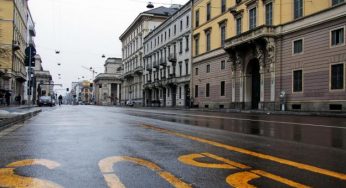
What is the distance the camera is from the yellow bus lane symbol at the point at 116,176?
4.73 m

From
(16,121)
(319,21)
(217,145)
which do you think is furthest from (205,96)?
(217,145)

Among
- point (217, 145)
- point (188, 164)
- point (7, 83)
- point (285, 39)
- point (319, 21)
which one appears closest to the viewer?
point (188, 164)

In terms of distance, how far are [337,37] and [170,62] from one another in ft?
129

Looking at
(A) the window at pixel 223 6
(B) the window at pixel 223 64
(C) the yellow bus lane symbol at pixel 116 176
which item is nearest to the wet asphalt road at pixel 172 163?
(C) the yellow bus lane symbol at pixel 116 176

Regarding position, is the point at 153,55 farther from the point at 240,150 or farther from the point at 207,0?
the point at 240,150

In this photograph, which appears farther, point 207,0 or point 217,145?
point 207,0

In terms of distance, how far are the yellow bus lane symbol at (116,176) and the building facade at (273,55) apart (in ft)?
81.9

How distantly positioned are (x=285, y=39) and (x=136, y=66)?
6193cm

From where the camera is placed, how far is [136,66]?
94.2 meters

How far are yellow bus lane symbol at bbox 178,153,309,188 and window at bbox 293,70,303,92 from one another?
27.6 meters

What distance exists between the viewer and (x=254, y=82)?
40.9 meters

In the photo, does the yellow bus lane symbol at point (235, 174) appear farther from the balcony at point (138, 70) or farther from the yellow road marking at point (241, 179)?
the balcony at point (138, 70)

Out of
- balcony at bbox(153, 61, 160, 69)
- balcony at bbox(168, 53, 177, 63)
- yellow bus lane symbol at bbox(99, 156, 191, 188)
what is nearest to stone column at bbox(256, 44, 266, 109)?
balcony at bbox(168, 53, 177, 63)

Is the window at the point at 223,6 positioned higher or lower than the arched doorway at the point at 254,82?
higher
